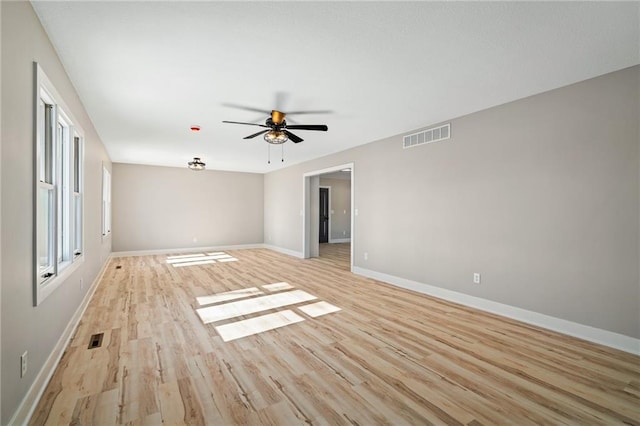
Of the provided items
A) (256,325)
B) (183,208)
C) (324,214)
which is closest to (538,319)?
(256,325)

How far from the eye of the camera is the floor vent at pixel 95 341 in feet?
8.59

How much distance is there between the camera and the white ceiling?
194 cm

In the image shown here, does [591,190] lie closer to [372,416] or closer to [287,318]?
[372,416]

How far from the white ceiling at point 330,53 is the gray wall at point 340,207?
7.31m

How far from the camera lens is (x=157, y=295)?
13.8 ft

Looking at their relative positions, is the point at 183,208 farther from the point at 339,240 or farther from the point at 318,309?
the point at 318,309

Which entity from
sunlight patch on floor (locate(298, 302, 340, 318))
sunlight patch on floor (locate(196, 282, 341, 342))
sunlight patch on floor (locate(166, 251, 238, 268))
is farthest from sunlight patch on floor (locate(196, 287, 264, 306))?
sunlight patch on floor (locate(166, 251, 238, 268))

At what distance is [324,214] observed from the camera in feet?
36.8

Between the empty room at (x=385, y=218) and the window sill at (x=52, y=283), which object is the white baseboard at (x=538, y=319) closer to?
the empty room at (x=385, y=218)

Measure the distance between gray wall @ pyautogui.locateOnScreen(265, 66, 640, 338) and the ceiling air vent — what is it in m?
0.10

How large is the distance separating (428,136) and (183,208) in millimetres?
7272

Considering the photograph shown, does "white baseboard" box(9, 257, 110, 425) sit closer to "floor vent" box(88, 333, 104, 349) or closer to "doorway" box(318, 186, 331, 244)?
"floor vent" box(88, 333, 104, 349)

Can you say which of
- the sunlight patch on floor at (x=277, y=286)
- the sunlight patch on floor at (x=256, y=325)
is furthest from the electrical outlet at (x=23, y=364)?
the sunlight patch on floor at (x=277, y=286)

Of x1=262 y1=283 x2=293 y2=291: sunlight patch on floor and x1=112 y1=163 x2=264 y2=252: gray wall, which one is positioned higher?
x1=112 y1=163 x2=264 y2=252: gray wall
